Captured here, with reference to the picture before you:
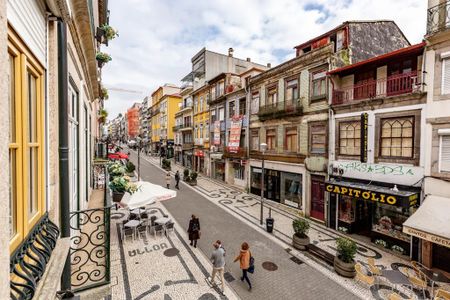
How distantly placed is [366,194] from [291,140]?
22.6ft

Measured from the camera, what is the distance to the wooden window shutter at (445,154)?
9.48 metres

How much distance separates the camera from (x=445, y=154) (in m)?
9.54

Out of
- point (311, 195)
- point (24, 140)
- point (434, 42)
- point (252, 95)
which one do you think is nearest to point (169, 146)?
point (252, 95)

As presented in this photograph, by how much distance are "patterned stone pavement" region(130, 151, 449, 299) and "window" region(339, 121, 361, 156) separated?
489cm

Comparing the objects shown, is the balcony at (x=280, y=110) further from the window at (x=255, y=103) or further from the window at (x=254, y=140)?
the window at (x=254, y=140)

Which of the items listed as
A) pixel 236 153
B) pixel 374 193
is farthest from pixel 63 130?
pixel 236 153

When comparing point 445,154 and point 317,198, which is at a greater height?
point 445,154

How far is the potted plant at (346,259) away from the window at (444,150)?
16.7ft

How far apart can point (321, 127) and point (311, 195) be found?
184 inches

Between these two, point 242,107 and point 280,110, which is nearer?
point 280,110

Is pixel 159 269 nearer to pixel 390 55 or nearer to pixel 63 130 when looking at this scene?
pixel 63 130

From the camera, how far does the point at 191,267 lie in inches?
376

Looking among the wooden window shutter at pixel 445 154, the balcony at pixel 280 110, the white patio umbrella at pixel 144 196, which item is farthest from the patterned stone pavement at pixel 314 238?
the balcony at pixel 280 110

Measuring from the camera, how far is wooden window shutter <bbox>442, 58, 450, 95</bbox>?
9492 millimetres
